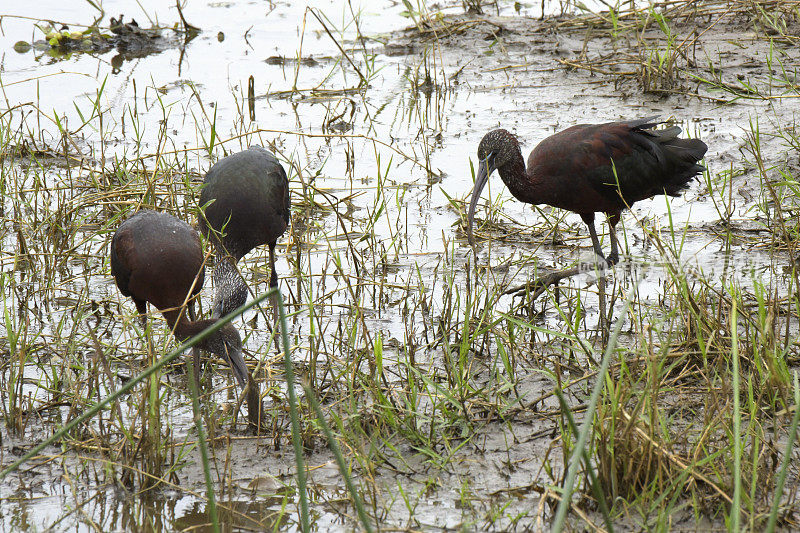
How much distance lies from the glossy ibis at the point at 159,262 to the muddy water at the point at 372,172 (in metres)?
0.22

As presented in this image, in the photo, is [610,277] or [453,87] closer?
[610,277]

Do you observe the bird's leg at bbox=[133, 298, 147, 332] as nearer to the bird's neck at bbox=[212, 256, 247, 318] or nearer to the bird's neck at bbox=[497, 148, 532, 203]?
the bird's neck at bbox=[212, 256, 247, 318]

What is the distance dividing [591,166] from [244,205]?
1657mm

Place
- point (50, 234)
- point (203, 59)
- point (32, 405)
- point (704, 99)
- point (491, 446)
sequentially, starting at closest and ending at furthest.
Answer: point (491, 446) < point (32, 405) < point (50, 234) < point (704, 99) < point (203, 59)

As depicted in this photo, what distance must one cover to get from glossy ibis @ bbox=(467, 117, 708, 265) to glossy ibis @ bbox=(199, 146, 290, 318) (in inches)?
37.8

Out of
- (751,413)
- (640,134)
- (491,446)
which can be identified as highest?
(640,134)

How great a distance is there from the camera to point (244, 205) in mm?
4410

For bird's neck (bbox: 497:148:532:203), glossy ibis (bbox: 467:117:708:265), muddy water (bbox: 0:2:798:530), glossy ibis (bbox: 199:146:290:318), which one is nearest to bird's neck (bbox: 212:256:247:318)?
glossy ibis (bbox: 199:146:290:318)

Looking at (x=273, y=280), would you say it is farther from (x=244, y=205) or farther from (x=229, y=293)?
(x=229, y=293)

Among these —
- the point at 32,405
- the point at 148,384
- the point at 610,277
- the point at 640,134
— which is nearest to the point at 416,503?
the point at 148,384

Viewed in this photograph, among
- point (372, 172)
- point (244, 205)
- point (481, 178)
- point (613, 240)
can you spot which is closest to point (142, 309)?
point (244, 205)

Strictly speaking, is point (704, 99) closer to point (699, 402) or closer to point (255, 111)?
point (255, 111)

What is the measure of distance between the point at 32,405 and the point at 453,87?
4.69 meters

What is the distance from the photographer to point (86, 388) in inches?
143
